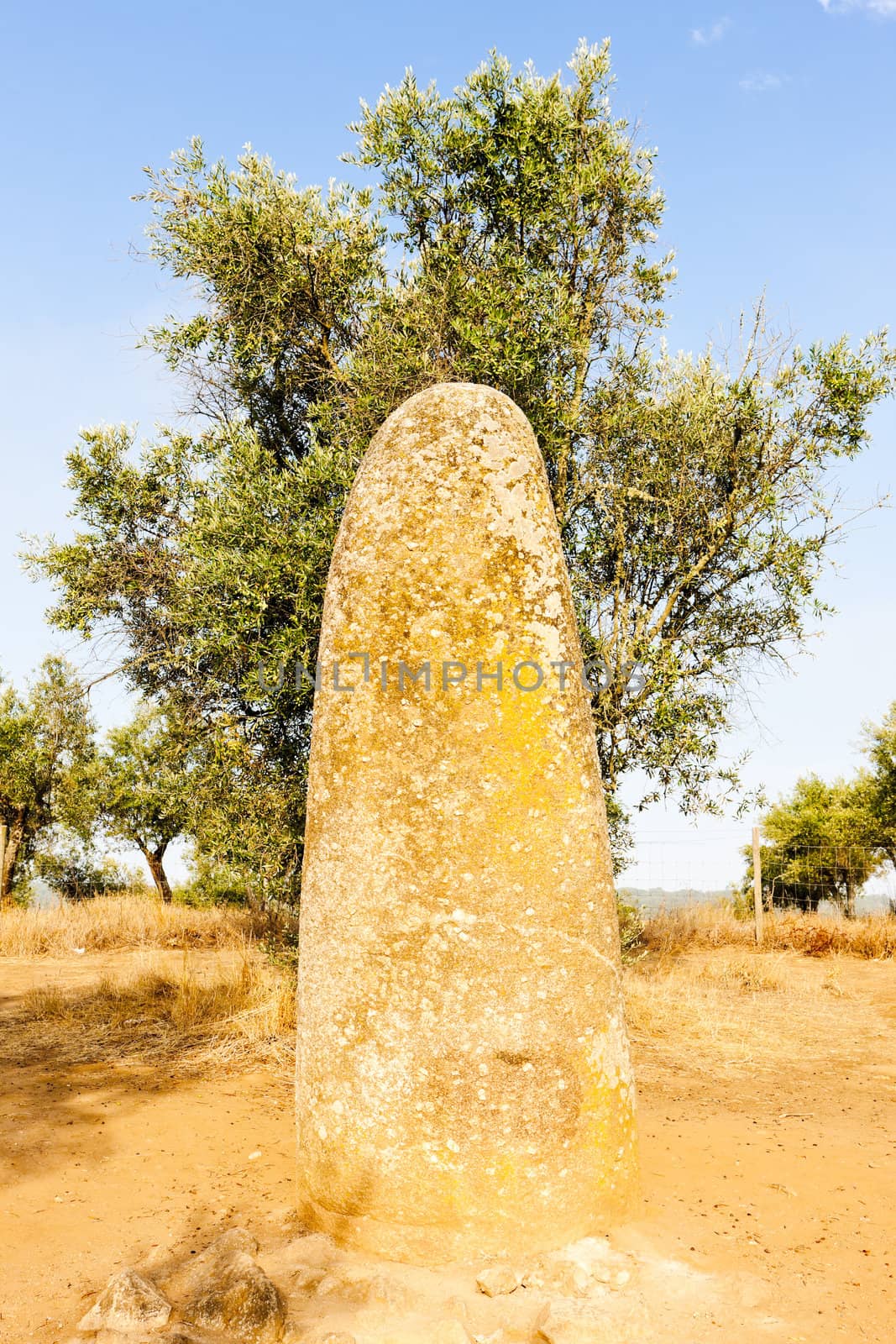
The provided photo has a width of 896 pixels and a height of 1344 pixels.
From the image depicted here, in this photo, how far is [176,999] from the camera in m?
10.3

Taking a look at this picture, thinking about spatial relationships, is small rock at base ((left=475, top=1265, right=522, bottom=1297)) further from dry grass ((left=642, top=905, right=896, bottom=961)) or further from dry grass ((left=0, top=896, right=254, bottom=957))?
dry grass ((left=642, top=905, right=896, bottom=961))

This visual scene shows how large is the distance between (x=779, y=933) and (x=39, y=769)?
16185 millimetres

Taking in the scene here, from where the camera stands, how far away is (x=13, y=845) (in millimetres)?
21797

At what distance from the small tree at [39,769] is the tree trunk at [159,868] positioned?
5.41 feet

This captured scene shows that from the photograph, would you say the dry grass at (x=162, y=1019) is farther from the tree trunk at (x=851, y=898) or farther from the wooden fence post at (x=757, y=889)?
the tree trunk at (x=851, y=898)

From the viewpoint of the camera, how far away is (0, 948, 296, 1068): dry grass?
28.6ft

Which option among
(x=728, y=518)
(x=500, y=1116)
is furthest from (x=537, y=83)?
(x=500, y=1116)

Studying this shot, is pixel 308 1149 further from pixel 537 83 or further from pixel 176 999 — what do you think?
pixel 537 83

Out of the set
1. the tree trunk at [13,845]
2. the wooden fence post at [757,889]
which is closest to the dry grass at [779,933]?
the wooden fence post at [757,889]

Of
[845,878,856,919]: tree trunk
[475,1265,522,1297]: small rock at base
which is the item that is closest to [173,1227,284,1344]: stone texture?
[475,1265,522,1297]: small rock at base

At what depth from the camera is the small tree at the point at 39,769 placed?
71.8 ft

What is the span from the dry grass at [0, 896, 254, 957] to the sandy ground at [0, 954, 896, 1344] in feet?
23.2

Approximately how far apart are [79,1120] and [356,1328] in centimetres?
383

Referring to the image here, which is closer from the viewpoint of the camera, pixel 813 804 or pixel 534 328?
pixel 534 328
